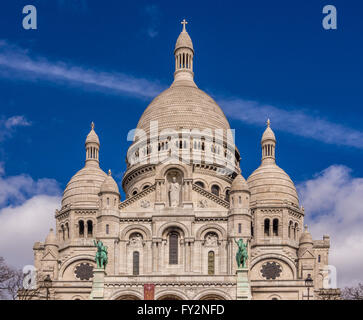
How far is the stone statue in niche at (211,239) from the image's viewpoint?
87.0 meters

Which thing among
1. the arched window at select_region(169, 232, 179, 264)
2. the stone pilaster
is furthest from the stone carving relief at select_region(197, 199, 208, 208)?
the stone pilaster

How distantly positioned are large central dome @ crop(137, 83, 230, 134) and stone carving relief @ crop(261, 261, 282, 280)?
18587mm

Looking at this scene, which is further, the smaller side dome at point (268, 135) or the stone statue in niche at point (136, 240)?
the smaller side dome at point (268, 135)

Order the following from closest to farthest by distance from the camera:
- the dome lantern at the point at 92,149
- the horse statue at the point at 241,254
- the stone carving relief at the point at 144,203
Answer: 1. the horse statue at the point at 241,254
2. the stone carving relief at the point at 144,203
3. the dome lantern at the point at 92,149

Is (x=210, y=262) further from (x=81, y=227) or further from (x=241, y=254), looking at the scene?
(x=81, y=227)

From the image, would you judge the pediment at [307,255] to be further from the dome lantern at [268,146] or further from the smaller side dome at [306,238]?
the dome lantern at [268,146]

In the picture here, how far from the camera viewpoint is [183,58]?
116 m

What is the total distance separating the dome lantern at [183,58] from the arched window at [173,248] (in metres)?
32.0

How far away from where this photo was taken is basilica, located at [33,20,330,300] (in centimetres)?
8506

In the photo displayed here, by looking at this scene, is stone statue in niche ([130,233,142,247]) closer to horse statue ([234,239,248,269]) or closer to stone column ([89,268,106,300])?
stone column ([89,268,106,300])

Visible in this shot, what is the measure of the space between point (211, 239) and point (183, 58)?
1393 inches

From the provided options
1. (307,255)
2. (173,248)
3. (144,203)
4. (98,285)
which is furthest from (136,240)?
(307,255)

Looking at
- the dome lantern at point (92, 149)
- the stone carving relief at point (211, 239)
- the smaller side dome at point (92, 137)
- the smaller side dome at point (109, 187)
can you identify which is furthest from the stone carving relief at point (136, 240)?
the smaller side dome at point (92, 137)
